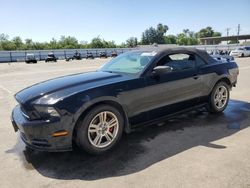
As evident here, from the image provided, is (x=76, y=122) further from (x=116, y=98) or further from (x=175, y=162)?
(x=175, y=162)

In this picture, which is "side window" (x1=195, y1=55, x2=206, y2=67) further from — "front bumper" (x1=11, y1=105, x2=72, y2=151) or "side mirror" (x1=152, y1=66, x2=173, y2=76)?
"front bumper" (x1=11, y1=105, x2=72, y2=151)

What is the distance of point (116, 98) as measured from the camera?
12.0ft

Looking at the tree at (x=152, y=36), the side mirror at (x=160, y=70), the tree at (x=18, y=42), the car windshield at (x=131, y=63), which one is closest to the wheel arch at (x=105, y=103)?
the car windshield at (x=131, y=63)

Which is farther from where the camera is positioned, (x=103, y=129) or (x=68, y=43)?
(x=68, y=43)

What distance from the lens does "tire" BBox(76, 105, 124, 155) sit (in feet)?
11.1

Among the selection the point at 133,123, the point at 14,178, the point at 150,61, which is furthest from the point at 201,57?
the point at 14,178

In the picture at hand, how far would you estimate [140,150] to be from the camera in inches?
146

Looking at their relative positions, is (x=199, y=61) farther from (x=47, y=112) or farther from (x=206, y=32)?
(x=206, y=32)

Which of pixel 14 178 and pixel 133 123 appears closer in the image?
pixel 14 178

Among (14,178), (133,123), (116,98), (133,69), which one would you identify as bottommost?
(14,178)

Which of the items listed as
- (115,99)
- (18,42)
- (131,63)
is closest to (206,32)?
(18,42)

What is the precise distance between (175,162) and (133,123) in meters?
0.97

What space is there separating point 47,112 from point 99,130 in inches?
31.7

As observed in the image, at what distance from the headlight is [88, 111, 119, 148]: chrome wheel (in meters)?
0.54
